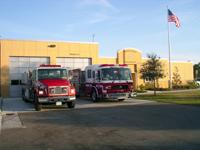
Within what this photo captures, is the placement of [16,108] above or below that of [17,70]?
below

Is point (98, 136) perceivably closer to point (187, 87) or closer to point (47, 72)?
point (47, 72)

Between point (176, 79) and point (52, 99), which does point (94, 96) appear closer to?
point (52, 99)

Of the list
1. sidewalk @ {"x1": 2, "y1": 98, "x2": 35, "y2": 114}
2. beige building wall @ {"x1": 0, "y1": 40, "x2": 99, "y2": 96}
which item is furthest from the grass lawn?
beige building wall @ {"x1": 0, "y1": 40, "x2": 99, "y2": 96}

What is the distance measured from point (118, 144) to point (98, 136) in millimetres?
1593

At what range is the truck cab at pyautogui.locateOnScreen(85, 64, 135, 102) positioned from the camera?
27016 mm

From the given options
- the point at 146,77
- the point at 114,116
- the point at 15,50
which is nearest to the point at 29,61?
the point at 15,50

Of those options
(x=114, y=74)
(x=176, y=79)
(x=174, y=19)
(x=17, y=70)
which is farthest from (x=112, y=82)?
(x=176, y=79)

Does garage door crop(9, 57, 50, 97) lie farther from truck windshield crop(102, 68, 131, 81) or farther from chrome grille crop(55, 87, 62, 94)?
chrome grille crop(55, 87, 62, 94)

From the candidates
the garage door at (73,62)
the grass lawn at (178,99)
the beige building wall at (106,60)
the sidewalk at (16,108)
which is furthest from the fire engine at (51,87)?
the beige building wall at (106,60)

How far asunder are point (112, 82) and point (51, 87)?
20.3ft

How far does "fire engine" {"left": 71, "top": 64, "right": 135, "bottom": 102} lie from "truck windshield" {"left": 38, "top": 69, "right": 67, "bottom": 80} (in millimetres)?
4300

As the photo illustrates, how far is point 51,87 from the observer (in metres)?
22.0

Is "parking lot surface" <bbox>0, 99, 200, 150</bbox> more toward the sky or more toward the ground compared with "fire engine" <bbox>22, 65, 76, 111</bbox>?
more toward the ground

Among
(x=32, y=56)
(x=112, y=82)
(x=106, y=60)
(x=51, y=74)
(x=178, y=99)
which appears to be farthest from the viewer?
(x=106, y=60)
